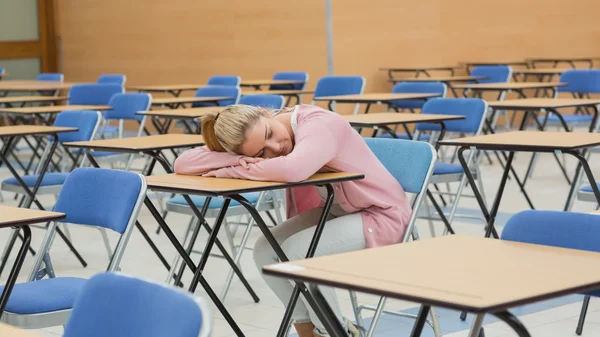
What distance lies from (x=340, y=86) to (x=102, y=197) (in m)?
5.93

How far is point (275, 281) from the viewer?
3.45 metres

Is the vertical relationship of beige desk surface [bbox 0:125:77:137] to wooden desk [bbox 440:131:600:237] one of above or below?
above

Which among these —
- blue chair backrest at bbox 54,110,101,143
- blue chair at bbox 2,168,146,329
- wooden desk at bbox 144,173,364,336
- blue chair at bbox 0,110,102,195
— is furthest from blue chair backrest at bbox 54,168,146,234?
blue chair backrest at bbox 54,110,101,143

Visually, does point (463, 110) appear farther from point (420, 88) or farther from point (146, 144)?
point (146, 144)

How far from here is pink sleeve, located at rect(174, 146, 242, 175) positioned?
11.8 ft

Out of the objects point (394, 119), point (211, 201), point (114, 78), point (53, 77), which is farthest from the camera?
point (53, 77)

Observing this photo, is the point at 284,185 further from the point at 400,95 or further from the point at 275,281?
the point at 400,95

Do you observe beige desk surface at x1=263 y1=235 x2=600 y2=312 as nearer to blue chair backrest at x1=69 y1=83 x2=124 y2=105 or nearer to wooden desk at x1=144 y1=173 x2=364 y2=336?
wooden desk at x1=144 y1=173 x2=364 y2=336

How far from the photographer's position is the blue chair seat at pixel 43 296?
10.0 ft

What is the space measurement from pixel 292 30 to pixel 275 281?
319 inches

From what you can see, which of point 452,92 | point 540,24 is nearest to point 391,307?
point 452,92

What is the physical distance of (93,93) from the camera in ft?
30.0

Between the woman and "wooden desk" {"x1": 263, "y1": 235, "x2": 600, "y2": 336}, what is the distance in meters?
0.98

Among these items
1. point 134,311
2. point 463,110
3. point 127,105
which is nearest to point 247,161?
point 134,311
